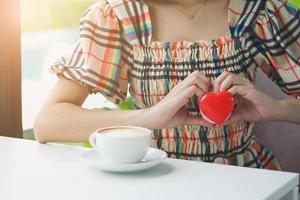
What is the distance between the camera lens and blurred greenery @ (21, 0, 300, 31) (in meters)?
1.79

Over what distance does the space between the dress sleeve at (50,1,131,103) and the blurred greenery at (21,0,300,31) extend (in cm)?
49

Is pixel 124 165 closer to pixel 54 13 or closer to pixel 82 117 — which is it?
pixel 82 117

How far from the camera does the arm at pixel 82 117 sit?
1.14m

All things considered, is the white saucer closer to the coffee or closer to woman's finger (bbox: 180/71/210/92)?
the coffee

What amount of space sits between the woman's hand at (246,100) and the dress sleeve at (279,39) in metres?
0.15

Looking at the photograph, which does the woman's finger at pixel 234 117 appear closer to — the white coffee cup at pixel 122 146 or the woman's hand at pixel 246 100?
the woman's hand at pixel 246 100

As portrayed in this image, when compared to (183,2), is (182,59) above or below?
below

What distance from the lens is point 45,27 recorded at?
1849mm

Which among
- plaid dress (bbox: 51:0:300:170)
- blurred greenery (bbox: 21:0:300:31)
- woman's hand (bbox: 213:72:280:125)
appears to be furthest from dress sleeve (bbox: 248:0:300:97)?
blurred greenery (bbox: 21:0:300:31)

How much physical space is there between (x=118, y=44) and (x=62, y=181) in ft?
1.90

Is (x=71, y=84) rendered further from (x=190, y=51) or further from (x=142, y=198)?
(x=142, y=198)

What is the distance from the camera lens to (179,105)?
1105 mm

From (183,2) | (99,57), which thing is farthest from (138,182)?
(183,2)

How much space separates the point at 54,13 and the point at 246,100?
89 cm
